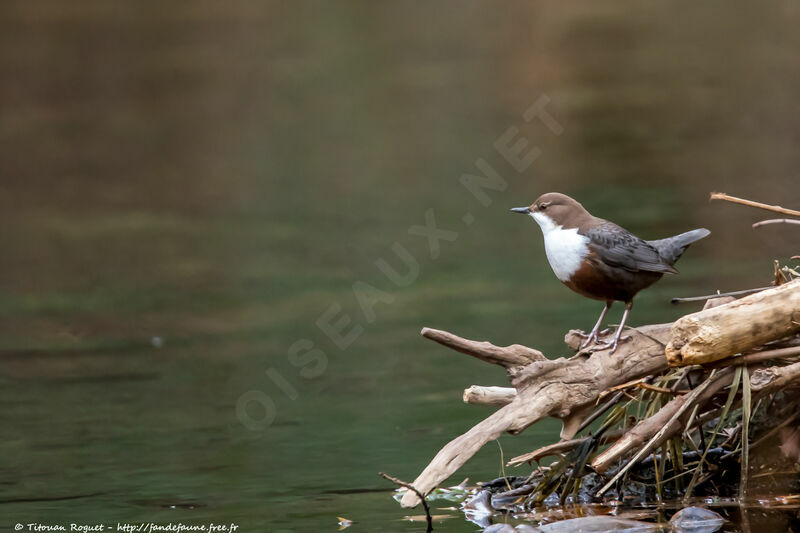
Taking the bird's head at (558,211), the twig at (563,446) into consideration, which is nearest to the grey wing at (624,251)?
the bird's head at (558,211)

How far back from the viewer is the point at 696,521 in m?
5.30

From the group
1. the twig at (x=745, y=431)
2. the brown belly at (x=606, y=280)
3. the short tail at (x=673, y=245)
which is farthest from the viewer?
the short tail at (x=673, y=245)

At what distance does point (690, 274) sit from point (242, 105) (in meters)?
11.1

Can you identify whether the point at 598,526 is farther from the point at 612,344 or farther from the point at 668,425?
the point at 612,344

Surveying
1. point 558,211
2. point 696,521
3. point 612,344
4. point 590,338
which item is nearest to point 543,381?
point 612,344

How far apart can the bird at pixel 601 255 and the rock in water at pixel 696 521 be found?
96 centimetres

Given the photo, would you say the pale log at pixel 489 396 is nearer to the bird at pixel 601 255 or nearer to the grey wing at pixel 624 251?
the bird at pixel 601 255

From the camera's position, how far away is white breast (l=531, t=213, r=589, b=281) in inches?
244

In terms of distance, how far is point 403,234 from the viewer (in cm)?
1326

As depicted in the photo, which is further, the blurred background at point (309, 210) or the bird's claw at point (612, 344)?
the blurred background at point (309, 210)

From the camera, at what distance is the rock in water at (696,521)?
17.3ft

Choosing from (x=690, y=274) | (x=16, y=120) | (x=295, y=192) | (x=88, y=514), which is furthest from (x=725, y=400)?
(x=16, y=120)

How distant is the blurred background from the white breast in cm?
123

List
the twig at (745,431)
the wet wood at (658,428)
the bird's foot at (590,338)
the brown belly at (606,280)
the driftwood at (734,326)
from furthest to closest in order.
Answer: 1. the brown belly at (606,280)
2. the bird's foot at (590,338)
3. the wet wood at (658,428)
4. the twig at (745,431)
5. the driftwood at (734,326)
